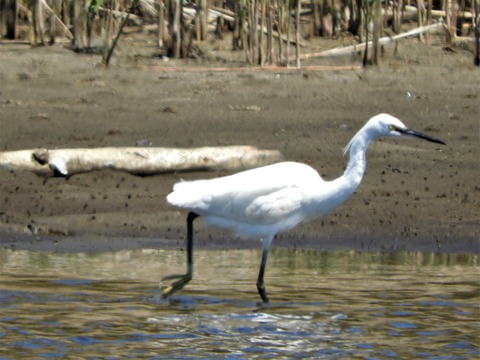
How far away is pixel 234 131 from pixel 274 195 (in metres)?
3.70

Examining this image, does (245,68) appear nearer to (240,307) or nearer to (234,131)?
(234,131)

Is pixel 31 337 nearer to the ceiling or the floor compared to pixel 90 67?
nearer to the floor

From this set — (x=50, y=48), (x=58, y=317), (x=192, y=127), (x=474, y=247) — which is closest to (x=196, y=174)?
(x=192, y=127)

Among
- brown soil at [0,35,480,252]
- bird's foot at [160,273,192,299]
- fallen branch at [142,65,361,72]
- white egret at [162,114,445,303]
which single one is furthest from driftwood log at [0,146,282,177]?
fallen branch at [142,65,361,72]

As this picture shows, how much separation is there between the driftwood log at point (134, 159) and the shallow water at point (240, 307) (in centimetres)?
133

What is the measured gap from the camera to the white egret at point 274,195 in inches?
279

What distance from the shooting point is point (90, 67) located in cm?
1242

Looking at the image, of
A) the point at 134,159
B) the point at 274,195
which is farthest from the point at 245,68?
the point at 274,195

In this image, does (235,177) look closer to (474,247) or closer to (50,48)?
(474,247)

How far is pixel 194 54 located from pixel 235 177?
6.01 metres

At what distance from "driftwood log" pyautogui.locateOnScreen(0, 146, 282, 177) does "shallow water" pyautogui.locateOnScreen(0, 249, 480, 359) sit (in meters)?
1.33

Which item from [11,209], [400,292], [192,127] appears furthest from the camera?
[192,127]

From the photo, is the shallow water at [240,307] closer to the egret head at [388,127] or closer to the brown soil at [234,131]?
the brown soil at [234,131]

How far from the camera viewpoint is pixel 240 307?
690 cm
